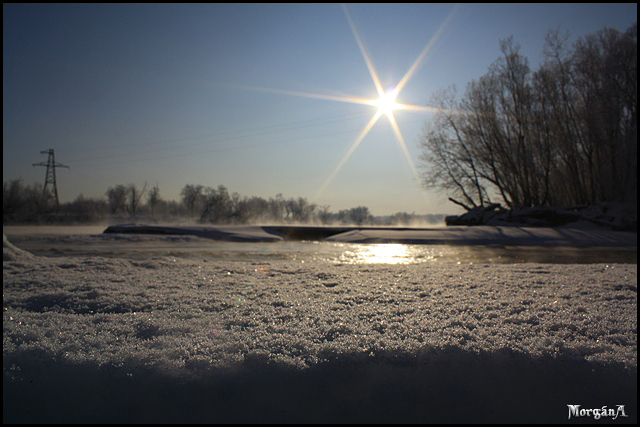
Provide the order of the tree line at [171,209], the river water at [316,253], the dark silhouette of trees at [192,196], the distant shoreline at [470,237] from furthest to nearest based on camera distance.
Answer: the dark silhouette of trees at [192,196] < the tree line at [171,209] < the distant shoreline at [470,237] < the river water at [316,253]

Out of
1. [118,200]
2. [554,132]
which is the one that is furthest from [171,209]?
[554,132]

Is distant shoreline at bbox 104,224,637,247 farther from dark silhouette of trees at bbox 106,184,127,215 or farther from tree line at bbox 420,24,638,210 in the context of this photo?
dark silhouette of trees at bbox 106,184,127,215

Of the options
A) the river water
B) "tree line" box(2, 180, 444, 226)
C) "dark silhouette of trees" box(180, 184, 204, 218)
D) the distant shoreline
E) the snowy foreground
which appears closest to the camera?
the snowy foreground

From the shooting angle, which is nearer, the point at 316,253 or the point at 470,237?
the point at 316,253

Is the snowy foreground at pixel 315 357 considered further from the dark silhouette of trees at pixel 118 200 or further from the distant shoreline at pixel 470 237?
the dark silhouette of trees at pixel 118 200

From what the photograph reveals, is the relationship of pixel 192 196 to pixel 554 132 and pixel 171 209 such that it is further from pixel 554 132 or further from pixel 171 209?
pixel 554 132

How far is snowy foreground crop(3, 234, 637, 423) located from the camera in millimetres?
970

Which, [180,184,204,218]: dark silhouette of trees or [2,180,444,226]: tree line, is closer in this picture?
[2,180,444,226]: tree line

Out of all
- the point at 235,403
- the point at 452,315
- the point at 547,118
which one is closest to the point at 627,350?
the point at 452,315

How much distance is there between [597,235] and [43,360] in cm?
1209

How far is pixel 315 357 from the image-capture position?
1177mm

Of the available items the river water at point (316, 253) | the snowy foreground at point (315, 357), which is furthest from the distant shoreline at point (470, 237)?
the snowy foreground at point (315, 357)

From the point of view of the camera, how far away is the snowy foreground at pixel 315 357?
38.2 inches

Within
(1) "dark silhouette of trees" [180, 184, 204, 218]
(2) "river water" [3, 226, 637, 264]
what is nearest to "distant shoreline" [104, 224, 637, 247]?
(2) "river water" [3, 226, 637, 264]
